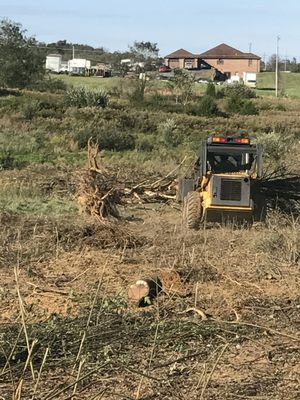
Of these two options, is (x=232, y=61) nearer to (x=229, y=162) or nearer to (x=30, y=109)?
(x=30, y=109)

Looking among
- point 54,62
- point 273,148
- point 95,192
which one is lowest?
point 95,192

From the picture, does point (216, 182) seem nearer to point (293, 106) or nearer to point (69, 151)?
point (69, 151)

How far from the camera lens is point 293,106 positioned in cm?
5409

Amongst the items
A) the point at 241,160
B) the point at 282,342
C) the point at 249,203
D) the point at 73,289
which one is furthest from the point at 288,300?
the point at 241,160

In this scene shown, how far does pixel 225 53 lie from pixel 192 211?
111 m

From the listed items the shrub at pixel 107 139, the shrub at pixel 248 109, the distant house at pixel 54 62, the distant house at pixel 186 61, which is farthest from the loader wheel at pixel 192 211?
the distant house at pixel 186 61

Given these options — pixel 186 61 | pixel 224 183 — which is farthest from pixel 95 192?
pixel 186 61

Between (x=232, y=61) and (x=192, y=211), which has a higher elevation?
(x=232, y=61)

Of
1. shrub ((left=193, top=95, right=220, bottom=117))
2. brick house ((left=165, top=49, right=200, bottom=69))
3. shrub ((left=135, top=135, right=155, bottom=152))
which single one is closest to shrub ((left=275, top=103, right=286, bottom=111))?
shrub ((left=193, top=95, right=220, bottom=117))

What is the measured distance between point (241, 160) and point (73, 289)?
6.20 m

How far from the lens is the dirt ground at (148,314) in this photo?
4539 millimetres

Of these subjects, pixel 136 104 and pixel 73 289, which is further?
pixel 136 104

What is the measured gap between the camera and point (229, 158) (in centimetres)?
1272

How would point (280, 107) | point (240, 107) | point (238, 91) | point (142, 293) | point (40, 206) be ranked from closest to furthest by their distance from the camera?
point (142, 293) < point (40, 206) < point (240, 107) < point (280, 107) < point (238, 91)
